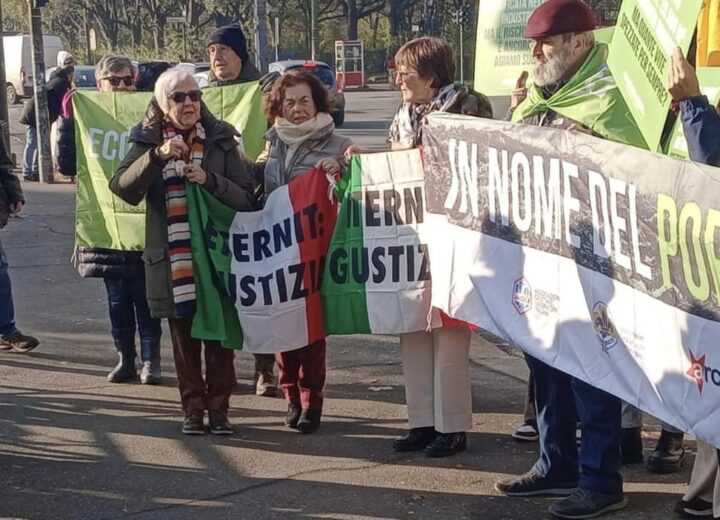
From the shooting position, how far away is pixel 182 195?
6324mm

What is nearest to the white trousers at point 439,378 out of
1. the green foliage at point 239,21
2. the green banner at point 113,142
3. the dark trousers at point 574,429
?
the dark trousers at point 574,429

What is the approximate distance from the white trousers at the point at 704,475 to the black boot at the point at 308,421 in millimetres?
2062

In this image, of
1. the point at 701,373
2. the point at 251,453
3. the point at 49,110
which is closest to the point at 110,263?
the point at 251,453

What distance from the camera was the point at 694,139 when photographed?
14.7 feet

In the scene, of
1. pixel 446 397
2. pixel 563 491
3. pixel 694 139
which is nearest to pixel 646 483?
pixel 563 491

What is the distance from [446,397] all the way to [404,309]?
463 millimetres

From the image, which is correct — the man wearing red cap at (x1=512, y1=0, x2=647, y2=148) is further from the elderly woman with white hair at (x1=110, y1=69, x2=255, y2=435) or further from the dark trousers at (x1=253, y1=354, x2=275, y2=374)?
the dark trousers at (x1=253, y1=354, x2=275, y2=374)

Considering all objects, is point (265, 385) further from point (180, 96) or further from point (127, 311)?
point (180, 96)

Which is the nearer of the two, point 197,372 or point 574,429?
point 574,429

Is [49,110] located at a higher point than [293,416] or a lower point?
higher

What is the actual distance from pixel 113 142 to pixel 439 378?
115 inches

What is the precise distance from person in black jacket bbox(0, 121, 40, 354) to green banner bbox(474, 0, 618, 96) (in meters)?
3.16

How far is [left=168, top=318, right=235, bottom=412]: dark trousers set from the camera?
6402mm

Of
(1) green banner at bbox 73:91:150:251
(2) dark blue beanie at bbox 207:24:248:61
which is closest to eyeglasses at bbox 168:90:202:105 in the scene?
(2) dark blue beanie at bbox 207:24:248:61
